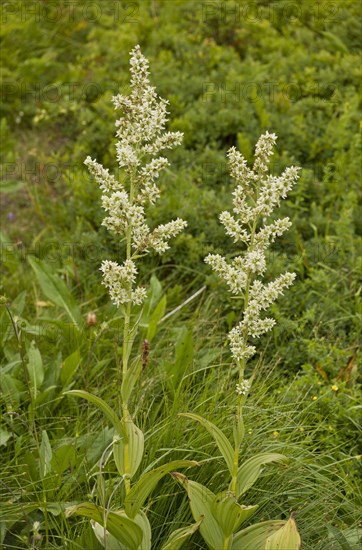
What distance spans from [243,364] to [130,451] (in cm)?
52

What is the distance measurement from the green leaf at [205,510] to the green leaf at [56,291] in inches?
72.9

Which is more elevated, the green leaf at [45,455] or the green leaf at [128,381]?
the green leaf at [128,381]

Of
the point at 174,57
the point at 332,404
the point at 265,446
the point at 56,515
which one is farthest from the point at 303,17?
the point at 56,515

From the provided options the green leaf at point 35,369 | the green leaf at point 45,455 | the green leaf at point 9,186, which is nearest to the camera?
the green leaf at point 45,455

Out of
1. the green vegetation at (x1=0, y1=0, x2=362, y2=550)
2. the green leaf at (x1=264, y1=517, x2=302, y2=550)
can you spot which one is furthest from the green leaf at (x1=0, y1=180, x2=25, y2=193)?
the green leaf at (x1=264, y1=517, x2=302, y2=550)

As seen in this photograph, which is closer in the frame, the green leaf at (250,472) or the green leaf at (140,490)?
the green leaf at (140,490)

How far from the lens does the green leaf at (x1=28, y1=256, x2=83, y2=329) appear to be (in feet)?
15.0

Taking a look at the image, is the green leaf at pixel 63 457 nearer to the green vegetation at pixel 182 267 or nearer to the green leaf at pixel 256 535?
the green vegetation at pixel 182 267

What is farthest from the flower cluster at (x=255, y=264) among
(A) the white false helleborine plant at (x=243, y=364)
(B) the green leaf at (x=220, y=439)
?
(B) the green leaf at (x=220, y=439)

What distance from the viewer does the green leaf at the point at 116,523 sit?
2709 mm

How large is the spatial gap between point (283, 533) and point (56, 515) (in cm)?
99

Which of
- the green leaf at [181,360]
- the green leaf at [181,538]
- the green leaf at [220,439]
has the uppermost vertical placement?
the green leaf at [220,439]

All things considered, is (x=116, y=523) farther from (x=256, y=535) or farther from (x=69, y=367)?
(x=69, y=367)

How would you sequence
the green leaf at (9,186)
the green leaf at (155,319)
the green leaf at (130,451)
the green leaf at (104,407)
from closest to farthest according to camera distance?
the green leaf at (104,407) < the green leaf at (130,451) < the green leaf at (155,319) < the green leaf at (9,186)
